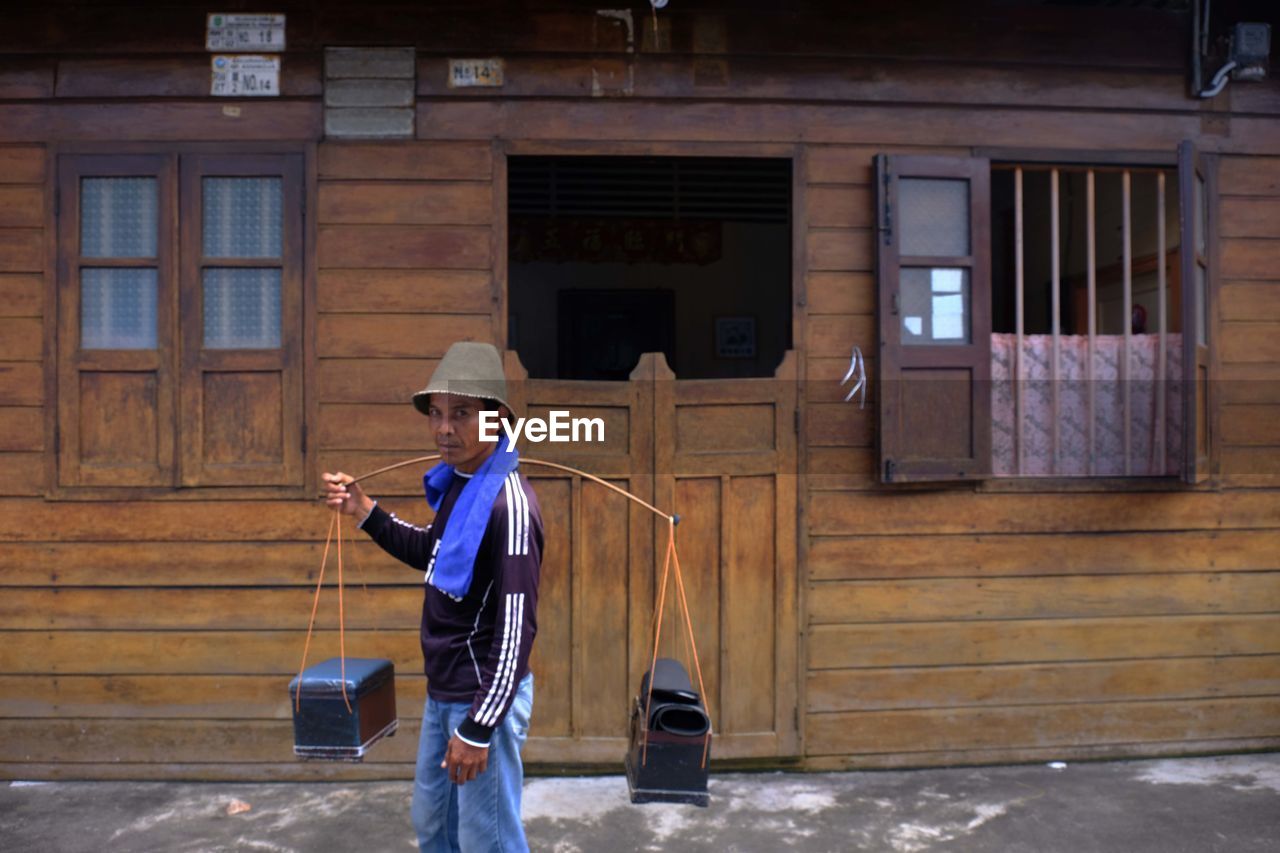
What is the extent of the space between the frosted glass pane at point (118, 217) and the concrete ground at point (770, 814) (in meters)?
2.38

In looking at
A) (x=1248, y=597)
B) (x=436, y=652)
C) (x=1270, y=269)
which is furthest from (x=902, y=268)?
(x=436, y=652)

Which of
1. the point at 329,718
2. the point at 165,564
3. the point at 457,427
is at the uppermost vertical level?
the point at 457,427

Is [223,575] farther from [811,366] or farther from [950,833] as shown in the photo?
[950,833]

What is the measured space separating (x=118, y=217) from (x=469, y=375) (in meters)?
2.65

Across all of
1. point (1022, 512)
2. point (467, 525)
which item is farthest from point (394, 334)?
point (1022, 512)

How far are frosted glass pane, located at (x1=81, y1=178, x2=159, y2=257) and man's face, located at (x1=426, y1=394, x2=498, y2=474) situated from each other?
2.44m

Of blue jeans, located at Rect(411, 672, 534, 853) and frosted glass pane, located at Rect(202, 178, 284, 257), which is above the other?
frosted glass pane, located at Rect(202, 178, 284, 257)

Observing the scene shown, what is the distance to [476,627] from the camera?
2.65 meters

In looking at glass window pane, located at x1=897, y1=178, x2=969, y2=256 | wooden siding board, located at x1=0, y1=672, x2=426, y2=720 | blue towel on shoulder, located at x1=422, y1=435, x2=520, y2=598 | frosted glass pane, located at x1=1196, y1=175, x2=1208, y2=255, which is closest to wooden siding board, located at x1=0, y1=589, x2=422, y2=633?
wooden siding board, located at x1=0, y1=672, x2=426, y2=720

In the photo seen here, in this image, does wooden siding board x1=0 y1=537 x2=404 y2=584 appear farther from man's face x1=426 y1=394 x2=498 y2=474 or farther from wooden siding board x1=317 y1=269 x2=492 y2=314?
man's face x1=426 y1=394 x2=498 y2=474

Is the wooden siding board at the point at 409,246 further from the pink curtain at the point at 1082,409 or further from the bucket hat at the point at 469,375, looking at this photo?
the pink curtain at the point at 1082,409

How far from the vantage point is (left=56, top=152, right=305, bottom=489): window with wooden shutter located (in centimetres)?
439

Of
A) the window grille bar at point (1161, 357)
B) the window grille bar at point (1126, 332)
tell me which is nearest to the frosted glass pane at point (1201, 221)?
the window grille bar at point (1161, 357)

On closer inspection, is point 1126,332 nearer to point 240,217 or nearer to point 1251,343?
point 1251,343
